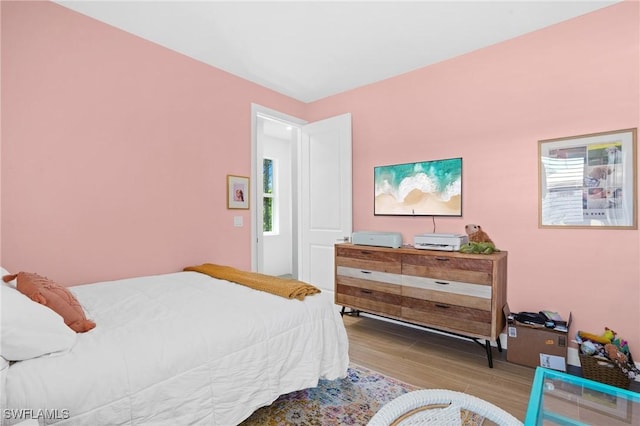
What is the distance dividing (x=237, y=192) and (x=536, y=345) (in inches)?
119

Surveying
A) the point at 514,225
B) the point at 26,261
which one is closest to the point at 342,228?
the point at 514,225

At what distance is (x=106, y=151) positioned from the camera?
245 centimetres

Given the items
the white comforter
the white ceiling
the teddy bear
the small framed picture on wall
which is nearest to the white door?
the white ceiling

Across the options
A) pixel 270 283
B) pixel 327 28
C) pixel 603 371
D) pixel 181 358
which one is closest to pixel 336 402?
pixel 270 283

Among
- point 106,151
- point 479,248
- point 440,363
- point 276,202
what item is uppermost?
point 106,151

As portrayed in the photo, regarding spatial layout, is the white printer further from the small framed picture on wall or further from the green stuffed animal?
the small framed picture on wall

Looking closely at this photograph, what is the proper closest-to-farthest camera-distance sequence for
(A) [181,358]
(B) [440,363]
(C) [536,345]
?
(A) [181,358]
(C) [536,345]
(B) [440,363]

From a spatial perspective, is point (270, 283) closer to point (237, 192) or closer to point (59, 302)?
point (59, 302)

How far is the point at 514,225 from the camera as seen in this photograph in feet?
8.77

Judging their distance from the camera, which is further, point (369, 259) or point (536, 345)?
point (369, 259)

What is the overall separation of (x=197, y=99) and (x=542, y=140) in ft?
10.2

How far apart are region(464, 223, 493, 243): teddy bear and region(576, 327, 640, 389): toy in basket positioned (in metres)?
0.96

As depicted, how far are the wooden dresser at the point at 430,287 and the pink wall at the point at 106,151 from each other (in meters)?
1.35

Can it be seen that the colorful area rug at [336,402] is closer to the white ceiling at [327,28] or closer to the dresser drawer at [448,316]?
the dresser drawer at [448,316]
